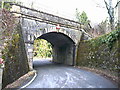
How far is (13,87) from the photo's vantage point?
4.08m

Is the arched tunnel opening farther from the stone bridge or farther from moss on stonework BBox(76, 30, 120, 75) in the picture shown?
moss on stonework BBox(76, 30, 120, 75)

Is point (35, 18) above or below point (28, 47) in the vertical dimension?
above

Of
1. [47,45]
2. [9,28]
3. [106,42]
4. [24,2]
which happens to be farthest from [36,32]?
[47,45]

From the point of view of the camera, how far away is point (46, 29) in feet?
29.3

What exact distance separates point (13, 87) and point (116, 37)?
642cm

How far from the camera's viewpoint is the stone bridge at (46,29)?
7707mm

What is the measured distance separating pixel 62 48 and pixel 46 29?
17.5 ft

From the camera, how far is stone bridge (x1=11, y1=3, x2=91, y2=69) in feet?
25.3

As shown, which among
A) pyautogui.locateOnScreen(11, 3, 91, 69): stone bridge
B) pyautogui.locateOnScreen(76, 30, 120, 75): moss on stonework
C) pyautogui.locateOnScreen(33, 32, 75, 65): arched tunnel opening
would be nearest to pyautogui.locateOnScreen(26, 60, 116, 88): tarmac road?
pyautogui.locateOnScreen(76, 30, 120, 75): moss on stonework

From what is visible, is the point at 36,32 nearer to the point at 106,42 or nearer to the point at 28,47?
the point at 28,47

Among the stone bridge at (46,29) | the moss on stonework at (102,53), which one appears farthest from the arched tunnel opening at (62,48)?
the moss on stonework at (102,53)

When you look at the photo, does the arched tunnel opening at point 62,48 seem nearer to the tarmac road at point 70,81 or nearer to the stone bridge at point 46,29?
the stone bridge at point 46,29

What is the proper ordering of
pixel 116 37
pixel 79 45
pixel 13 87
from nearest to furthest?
1. pixel 13 87
2. pixel 116 37
3. pixel 79 45

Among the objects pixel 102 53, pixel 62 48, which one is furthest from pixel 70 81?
pixel 62 48
